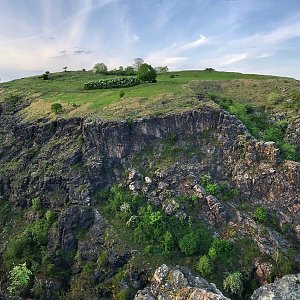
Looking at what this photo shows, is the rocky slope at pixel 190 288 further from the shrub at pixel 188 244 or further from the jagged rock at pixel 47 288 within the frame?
the jagged rock at pixel 47 288

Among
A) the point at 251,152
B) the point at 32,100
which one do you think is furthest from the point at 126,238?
the point at 32,100

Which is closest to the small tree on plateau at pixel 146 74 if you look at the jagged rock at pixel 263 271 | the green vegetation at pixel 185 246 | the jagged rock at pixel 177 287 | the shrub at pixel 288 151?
the shrub at pixel 288 151

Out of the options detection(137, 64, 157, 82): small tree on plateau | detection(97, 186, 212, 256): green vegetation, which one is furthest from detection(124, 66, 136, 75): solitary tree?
detection(97, 186, 212, 256): green vegetation

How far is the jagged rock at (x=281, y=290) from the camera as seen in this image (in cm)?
3600

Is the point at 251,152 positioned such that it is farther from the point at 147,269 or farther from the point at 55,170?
the point at 55,170

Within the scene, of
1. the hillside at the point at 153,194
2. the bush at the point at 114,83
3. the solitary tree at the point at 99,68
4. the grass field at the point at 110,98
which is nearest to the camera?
the hillside at the point at 153,194

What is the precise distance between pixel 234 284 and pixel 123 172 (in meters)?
21.3

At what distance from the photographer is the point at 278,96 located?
59.7m

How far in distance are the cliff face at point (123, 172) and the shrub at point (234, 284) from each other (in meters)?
5.25

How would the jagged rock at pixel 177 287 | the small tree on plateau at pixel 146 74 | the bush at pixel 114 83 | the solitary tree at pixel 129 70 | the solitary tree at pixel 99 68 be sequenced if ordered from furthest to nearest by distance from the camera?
1. the solitary tree at pixel 99 68
2. the solitary tree at pixel 129 70
3. the small tree on plateau at pixel 146 74
4. the bush at pixel 114 83
5. the jagged rock at pixel 177 287

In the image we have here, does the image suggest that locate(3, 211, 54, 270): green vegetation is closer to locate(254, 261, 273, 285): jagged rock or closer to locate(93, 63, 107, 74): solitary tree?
locate(254, 261, 273, 285): jagged rock

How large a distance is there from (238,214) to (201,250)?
666 cm

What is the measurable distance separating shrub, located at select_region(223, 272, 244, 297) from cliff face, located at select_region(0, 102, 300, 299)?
5254 millimetres

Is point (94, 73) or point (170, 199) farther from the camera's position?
point (94, 73)
